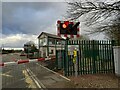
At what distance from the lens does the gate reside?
11406 mm

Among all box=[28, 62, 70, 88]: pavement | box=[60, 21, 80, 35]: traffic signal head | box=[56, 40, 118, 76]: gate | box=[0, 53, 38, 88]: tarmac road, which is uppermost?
box=[60, 21, 80, 35]: traffic signal head

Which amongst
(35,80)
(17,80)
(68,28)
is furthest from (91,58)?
(17,80)

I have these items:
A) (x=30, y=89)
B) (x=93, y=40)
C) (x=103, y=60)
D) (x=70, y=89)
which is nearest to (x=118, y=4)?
(x=93, y=40)

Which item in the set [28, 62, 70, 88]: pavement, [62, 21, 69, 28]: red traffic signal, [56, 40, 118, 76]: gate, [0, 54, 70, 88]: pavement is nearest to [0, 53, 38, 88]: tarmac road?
[0, 54, 70, 88]: pavement

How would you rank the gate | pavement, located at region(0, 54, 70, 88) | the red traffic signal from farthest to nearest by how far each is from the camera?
the gate < the red traffic signal < pavement, located at region(0, 54, 70, 88)

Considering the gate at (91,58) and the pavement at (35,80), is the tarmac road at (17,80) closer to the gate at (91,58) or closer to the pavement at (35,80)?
the pavement at (35,80)

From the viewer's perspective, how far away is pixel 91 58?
11.7 m

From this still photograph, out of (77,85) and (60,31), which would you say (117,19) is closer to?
(60,31)

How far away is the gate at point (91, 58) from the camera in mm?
11406

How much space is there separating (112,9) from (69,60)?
3.86 meters

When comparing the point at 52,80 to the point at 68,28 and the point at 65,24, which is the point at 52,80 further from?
the point at 65,24

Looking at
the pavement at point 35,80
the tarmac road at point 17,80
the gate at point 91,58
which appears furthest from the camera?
the gate at point 91,58

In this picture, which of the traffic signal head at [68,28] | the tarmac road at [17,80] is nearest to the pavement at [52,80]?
the tarmac road at [17,80]

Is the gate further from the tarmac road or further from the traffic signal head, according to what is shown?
the tarmac road
